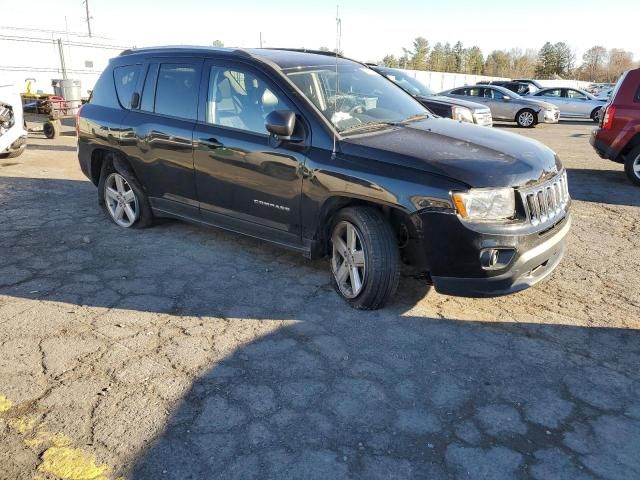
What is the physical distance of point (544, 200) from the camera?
11.8 ft

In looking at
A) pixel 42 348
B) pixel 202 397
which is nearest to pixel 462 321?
pixel 202 397

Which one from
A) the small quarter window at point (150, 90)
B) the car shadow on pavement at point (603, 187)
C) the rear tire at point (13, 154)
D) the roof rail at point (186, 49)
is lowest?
the car shadow on pavement at point (603, 187)

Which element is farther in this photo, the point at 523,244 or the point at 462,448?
the point at 523,244

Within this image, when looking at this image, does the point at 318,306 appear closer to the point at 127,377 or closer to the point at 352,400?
the point at 352,400

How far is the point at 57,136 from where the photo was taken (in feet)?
40.4

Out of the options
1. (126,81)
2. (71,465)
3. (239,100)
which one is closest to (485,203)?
(239,100)

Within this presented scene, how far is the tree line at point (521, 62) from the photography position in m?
76.6

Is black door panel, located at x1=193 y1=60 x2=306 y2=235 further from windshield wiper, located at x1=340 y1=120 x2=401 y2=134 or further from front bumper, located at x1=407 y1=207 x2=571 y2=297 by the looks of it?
front bumper, located at x1=407 y1=207 x2=571 y2=297

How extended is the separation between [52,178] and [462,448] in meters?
7.63

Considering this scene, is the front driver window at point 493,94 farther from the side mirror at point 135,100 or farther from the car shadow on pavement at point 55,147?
the side mirror at point 135,100

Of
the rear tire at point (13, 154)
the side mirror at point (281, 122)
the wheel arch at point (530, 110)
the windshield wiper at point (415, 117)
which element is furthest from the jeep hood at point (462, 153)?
the wheel arch at point (530, 110)

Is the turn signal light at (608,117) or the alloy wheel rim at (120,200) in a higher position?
the turn signal light at (608,117)

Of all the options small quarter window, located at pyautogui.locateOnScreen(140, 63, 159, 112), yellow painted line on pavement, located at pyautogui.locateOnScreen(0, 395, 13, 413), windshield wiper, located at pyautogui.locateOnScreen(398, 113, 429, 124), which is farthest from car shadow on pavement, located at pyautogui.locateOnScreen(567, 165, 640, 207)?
yellow painted line on pavement, located at pyautogui.locateOnScreen(0, 395, 13, 413)

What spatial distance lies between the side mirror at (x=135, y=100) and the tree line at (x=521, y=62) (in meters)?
70.8
